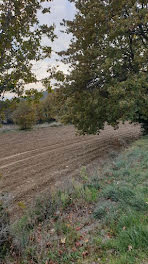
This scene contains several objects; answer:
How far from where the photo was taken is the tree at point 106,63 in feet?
35.6

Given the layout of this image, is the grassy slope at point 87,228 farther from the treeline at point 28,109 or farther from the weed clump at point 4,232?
the treeline at point 28,109

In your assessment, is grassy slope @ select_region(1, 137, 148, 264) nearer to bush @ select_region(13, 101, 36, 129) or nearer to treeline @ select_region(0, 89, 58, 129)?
treeline @ select_region(0, 89, 58, 129)

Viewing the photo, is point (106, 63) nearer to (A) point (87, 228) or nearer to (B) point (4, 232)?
(A) point (87, 228)

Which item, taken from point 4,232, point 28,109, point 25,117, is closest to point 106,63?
point 4,232

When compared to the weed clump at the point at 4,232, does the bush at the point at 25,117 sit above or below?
above

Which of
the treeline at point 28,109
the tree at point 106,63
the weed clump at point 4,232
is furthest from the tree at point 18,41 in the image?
the tree at point 106,63

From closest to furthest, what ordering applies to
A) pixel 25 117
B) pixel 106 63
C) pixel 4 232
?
pixel 4 232, pixel 106 63, pixel 25 117

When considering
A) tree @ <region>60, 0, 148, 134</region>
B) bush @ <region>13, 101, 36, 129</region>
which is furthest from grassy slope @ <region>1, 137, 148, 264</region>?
bush @ <region>13, 101, 36, 129</region>

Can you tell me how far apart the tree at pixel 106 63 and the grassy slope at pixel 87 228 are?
6421mm

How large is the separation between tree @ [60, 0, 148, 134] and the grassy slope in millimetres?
6421

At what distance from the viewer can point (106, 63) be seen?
423 inches

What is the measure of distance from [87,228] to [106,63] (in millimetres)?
9227

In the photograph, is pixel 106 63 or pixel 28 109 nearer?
pixel 106 63

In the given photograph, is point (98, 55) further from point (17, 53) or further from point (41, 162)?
point (17, 53)
